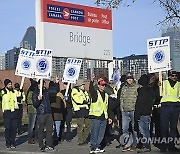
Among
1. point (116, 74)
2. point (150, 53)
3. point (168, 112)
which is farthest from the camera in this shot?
point (116, 74)

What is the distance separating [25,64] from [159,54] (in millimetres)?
5176

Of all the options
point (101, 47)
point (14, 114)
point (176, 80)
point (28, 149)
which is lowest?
point (28, 149)

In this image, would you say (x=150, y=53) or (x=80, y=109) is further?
(x=80, y=109)

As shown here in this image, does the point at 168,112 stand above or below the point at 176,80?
below

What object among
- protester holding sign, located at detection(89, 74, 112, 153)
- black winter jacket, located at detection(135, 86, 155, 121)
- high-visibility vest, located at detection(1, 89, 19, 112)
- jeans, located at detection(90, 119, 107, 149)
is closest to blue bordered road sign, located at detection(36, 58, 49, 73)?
high-visibility vest, located at detection(1, 89, 19, 112)

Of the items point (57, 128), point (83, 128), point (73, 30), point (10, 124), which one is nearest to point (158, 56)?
point (83, 128)

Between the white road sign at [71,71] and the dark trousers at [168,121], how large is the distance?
5.37m

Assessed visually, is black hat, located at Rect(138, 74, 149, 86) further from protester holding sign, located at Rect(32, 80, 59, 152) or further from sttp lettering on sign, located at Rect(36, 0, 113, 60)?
sttp lettering on sign, located at Rect(36, 0, 113, 60)

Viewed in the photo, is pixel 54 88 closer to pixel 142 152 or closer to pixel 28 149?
pixel 28 149

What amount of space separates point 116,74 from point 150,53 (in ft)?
28.0

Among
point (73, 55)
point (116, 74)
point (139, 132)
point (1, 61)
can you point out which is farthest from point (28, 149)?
point (1, 61)

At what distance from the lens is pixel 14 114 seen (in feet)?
47.7

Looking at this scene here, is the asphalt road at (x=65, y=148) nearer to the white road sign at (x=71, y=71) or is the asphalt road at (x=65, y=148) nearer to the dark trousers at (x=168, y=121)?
the dark trousers at (x=168, y=121)

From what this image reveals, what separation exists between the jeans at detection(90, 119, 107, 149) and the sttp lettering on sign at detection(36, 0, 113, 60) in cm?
1034
